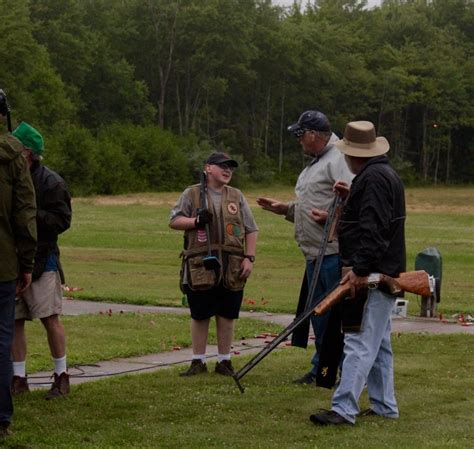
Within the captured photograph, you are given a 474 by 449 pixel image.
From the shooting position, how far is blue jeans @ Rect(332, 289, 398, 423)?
825 cm

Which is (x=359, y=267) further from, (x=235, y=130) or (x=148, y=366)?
(x=235, y=130)

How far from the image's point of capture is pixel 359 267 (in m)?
8.20

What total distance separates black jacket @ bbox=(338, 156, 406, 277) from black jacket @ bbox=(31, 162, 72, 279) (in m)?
2.17

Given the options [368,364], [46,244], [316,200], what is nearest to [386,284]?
[368,364]

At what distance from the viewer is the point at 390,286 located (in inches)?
328

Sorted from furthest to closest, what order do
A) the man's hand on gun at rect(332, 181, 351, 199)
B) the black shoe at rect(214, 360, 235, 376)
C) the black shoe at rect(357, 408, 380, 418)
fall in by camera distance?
the black shoe at rect(214, 360, 235, 376), the man's hand on gun at rect(332, 181, 351, 199), the black shoe at rect(357, 408, 380, 418)

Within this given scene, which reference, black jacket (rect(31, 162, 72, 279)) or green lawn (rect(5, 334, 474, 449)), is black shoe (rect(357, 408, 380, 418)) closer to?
green lawn (rect(5, 334, 474, 449))

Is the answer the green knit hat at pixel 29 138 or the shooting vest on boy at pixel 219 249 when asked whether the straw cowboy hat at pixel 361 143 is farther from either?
the green knit hat at pixel 29 138

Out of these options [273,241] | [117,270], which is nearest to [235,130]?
[273,241]

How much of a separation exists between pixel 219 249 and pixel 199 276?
12.1 inches

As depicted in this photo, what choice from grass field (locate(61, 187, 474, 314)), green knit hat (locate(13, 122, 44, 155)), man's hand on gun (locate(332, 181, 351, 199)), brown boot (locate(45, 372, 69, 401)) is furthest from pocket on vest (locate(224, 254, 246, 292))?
grass field (locate(61, 187, 474, 314))

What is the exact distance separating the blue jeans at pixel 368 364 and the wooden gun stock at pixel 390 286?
0.31 feet

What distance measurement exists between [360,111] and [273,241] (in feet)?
252

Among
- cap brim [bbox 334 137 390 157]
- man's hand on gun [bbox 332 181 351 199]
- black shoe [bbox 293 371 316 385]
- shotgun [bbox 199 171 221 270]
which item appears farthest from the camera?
shotgun [bbox 199 171 221 270]
